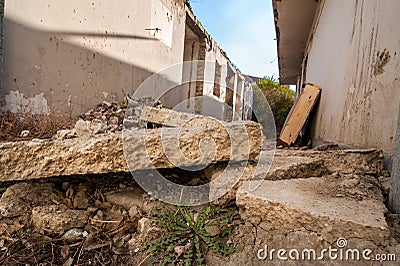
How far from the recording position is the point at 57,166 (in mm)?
1277

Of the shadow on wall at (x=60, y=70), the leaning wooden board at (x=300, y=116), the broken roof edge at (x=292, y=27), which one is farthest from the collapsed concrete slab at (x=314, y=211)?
the broken roof edge at (x=292, y=27)

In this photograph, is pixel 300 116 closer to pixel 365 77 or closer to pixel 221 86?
pixel 365 77

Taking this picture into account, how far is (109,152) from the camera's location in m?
1.27

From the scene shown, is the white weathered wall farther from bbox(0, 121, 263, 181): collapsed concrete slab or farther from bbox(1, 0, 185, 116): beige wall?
bbox(0, 121, 263, 181): collapsed concrete slab

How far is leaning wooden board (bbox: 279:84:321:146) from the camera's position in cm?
350

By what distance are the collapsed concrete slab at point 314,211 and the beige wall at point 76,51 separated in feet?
8.83

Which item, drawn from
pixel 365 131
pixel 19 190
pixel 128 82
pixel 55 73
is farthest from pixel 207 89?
pixel 19 190

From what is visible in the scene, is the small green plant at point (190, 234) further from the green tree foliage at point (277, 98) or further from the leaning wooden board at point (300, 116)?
the green tree foliage at point (277, 98)

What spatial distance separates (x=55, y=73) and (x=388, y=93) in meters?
3.26

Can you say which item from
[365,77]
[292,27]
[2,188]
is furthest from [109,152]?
[292,27]

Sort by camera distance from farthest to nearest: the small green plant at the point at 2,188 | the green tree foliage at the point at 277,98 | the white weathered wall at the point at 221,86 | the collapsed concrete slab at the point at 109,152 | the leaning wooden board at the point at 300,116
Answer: the green tree foliage at the point at 277,98
the white weathered wall at the point at 221,86
the leaning wooden board at the point at 300,116
the small green plant at the point at 2,188
the collapsed concrete slab at the point at 109,152

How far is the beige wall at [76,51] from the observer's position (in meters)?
2.65

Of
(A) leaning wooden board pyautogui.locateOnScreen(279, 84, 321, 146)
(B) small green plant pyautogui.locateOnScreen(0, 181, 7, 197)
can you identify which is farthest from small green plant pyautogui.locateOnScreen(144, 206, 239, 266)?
(A) leaning wooden board pyautogui.locateOnScreen(279, 84, 321, 146)

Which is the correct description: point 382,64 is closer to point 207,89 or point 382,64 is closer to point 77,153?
point 77,153
